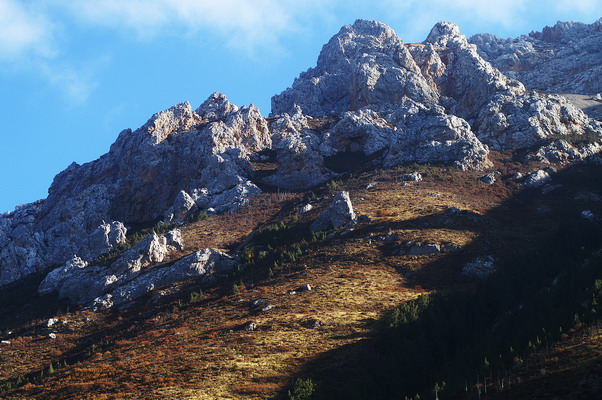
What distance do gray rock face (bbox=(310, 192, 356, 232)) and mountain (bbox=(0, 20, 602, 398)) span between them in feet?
1.75

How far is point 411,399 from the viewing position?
156 ft

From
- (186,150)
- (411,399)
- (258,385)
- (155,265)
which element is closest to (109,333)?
(155,265)

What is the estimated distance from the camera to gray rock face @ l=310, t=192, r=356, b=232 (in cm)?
10288

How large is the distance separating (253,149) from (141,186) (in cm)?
3530

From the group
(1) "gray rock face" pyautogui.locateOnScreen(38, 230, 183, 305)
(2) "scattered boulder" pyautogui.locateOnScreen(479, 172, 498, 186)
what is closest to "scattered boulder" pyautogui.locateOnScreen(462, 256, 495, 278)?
(2) "scattered boulder" pyautogui.locateOnScreen(479, 172, 498, 186)

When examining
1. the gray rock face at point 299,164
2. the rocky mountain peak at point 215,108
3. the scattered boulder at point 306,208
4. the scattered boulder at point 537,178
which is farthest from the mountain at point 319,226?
Answer: the scattered boulder at point 306,208

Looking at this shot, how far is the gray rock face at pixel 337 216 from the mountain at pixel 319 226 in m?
0.53

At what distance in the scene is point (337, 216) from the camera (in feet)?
341

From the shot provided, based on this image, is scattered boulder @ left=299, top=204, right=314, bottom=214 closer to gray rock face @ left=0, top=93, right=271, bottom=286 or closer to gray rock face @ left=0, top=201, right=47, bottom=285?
gray rock face @ left=0, top=93, right=271, bottom=286

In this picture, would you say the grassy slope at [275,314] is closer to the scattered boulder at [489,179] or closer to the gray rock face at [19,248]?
the scattered boulder at [489,179]

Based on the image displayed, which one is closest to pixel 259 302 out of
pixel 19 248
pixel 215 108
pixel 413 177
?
pixel 413 177

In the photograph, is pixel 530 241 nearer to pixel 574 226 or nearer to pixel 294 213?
pixel 574 226

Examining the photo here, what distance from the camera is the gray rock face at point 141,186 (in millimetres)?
136875

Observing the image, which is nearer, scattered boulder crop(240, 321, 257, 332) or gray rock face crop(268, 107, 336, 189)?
scattered boulder crop(240, 321, 257, 332)
